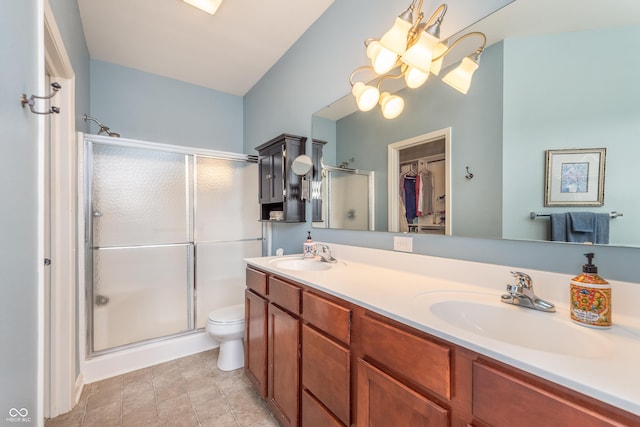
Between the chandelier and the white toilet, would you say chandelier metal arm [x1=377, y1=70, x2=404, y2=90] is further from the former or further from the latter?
the white toilet

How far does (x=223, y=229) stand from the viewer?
9.01ft

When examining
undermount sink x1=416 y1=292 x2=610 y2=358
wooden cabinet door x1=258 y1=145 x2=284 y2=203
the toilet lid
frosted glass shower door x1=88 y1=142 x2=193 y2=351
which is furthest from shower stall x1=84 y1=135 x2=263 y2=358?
undermount sink x1=416 y1=292 x2=610 y2=358

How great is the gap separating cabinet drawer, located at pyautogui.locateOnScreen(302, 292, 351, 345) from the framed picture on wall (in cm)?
84

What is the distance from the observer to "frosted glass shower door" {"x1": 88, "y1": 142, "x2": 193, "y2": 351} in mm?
2146

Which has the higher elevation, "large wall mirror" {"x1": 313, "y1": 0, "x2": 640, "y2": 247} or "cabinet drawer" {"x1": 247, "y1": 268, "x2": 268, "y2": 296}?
"large wall mirror" {"x1": 313, "y1": 0, "x2": 640, "y2": 247}

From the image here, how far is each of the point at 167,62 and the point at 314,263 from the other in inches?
96.7

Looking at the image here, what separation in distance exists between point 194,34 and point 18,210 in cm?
205

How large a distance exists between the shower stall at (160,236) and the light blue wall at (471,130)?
1.93 metres

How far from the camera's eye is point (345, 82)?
1784 mm

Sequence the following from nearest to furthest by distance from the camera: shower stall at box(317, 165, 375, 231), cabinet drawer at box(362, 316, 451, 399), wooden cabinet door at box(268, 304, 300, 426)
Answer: cabinet drawer at box(362, 316, 451, 399), wooden cabinet door at box(268, 304, 300, 426), shower stall at box(317, 165, 375, 231)

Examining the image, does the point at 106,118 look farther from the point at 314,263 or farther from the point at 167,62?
the point at 314,263

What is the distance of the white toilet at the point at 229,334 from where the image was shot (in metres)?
1.95

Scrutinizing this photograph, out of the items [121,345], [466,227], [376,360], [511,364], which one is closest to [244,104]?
[121,345]

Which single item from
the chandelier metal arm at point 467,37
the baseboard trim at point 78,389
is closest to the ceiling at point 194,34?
the chandelier metal arm at point 467,37
